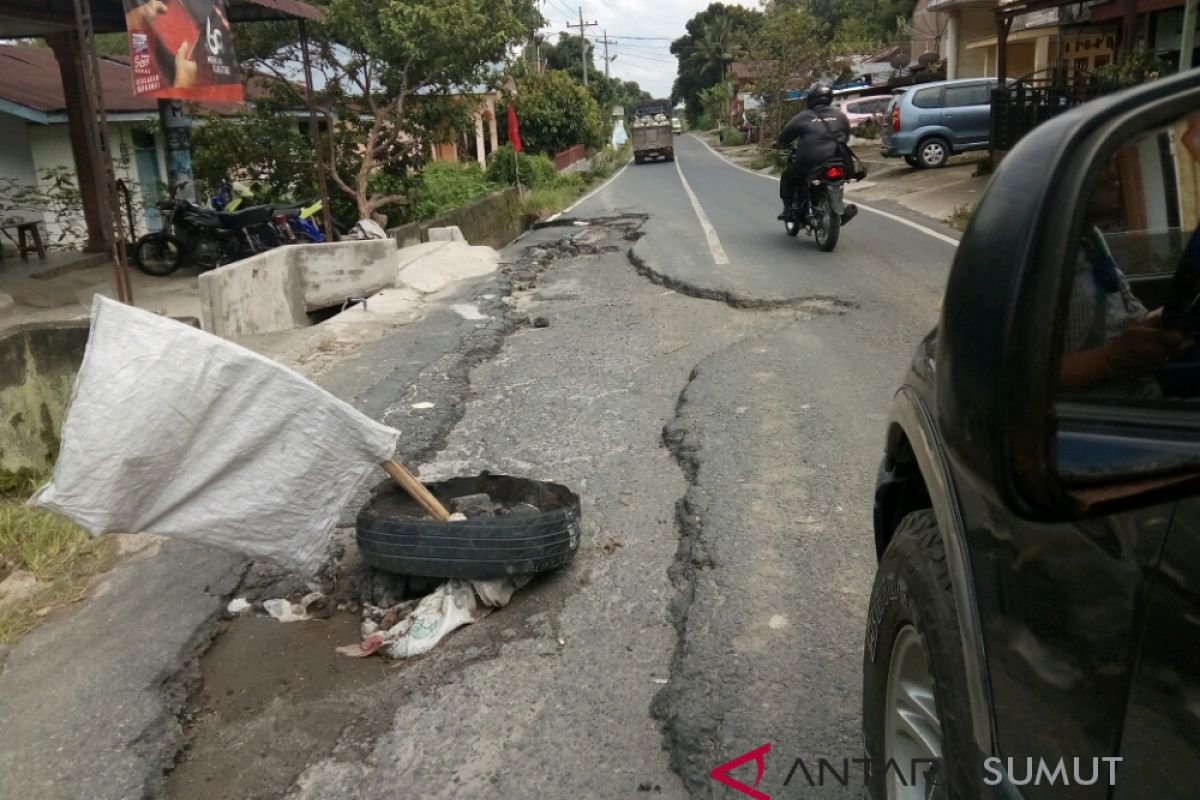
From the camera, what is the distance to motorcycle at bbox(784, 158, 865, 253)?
428 inches

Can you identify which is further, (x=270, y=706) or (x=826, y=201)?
(x=826, y=201)

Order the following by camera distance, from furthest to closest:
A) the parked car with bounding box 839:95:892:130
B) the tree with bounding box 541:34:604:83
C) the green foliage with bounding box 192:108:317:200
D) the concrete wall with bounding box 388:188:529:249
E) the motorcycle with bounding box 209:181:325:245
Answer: the tree with bounding box 541:34:604:83, the parked car with bounding box 839:95:892:130, the green foliage with bounding box 192:108:317:200, the concrete wall with bounding box 388:188:529:249, the motorcycle with bounding box 209:181:325:245

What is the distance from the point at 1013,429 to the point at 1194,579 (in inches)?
10.8

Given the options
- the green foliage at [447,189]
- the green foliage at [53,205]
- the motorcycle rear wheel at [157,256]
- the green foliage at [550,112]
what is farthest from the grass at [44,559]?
the green foliage at [550,112]

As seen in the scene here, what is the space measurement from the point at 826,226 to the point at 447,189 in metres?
10.9

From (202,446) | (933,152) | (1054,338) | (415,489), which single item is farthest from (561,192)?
(1054,338)

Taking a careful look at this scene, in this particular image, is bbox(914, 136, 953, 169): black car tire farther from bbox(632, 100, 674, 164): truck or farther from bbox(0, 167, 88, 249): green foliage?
bbox(632, 100, 674, 164): truck

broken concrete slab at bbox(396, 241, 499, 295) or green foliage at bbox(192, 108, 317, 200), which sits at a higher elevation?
green foliage at bbox(192, 108, 317, 200)

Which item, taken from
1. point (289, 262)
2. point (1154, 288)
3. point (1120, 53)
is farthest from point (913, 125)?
point (1154, 288)

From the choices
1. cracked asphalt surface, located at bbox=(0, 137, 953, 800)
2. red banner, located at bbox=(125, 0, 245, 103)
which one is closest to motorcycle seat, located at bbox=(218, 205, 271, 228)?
red banner, located at bbox=(125, 0, 245, 103)

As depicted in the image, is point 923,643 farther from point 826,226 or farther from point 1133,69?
point 1133,69

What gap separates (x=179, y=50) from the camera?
8852 millimetres

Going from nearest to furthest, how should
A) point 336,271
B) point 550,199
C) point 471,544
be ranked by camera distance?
point 471,544 → point 336,271 → point 550,199

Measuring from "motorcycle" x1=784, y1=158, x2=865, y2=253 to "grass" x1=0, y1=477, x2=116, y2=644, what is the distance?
8296mm
